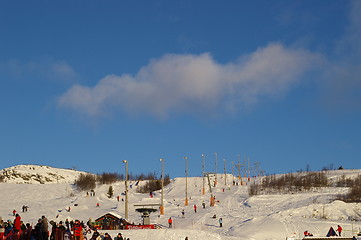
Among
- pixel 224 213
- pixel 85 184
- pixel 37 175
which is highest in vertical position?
pixel 37 175

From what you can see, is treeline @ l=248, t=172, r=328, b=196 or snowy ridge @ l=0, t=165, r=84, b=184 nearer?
treeline @ l=248, t=172, r=328, b=196

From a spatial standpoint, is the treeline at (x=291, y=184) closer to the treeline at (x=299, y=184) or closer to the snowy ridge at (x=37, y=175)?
the treeline at (x=299, y=184)

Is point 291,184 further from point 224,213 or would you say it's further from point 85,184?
point 85,184

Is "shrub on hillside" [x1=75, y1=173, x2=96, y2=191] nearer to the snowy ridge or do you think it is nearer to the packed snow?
the packed snow

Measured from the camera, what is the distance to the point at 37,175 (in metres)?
132

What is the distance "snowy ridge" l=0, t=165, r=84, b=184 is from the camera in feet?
420

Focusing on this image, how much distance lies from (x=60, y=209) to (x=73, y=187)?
40.8 meters

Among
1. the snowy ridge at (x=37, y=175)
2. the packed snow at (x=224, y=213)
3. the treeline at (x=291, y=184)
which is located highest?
the snowy ridge at (x=37, y=175)

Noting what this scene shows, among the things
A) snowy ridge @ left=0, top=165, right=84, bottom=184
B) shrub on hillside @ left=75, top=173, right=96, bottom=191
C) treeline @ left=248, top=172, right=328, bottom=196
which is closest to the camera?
treeline @ left=248, top=172, right=328, bottom=196

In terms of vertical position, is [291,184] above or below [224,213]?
above

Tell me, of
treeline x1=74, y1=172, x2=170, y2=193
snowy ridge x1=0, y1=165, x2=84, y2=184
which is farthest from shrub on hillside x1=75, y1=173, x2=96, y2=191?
snowy ridge x1=0, y1=165, x2=84, y2=184

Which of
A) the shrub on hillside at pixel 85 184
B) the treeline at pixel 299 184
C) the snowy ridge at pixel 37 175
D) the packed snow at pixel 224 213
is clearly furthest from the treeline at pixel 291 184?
the snowy ridge at pixel 37 175

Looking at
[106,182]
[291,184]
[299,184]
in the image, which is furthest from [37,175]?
[299,184]

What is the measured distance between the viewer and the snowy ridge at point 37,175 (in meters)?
128
